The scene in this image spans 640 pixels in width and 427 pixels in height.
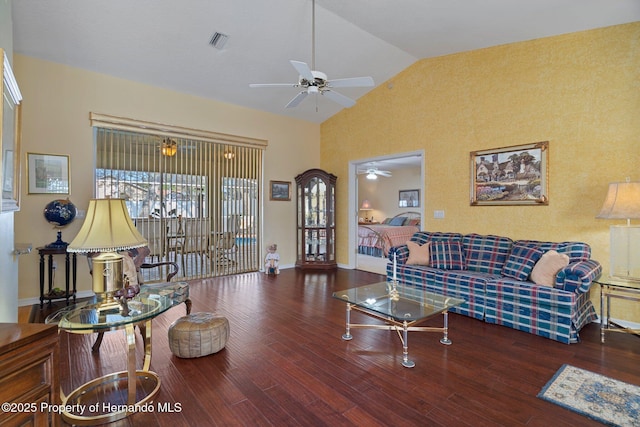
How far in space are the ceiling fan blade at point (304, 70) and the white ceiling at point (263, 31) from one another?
3.81 ft

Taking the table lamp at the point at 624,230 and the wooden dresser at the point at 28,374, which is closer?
the wooden dresser at the point at 28,374

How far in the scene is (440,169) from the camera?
5.00 metres

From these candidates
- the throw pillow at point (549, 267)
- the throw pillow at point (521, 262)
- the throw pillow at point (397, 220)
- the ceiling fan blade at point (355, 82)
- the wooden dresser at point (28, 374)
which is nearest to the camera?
the wooden dresser at point (28, 374)

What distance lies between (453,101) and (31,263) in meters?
6.48

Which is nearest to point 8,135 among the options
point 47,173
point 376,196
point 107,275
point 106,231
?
point 106,231

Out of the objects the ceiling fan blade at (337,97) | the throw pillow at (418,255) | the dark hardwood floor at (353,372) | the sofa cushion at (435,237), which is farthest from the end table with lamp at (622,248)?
the ceiling fan blade at (337,97)

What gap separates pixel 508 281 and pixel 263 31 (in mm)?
4384

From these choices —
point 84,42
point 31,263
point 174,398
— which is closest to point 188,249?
point 31,263

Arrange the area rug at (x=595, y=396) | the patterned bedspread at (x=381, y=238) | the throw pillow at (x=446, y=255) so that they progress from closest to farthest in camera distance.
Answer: the area rug at (x=595, y=396) → the throw pillow at (x=446, y=255) → the patterned bedspread at (x=381, y=238)

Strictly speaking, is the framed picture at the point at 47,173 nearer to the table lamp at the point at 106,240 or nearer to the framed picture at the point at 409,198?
the table lamp at the point at 106,240

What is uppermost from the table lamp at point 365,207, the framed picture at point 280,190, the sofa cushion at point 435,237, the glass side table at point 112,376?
the framed picture at point 280,190

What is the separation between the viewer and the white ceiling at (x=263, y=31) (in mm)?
3396

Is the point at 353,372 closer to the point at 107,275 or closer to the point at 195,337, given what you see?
the point at 195,337

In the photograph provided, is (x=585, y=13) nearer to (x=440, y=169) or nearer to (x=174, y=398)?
(x=440, y=169)
